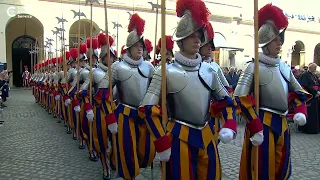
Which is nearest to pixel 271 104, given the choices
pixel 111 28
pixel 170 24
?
pixel 111 28

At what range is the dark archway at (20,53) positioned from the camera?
86.6 ft

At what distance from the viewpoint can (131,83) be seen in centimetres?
442

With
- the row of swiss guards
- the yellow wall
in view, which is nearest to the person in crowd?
the row of swiss guards

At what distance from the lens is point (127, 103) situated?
4387mm

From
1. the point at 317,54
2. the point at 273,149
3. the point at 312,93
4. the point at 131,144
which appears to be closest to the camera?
the point at 273,149

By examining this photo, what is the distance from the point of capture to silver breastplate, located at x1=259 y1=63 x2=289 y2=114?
11.6 feet

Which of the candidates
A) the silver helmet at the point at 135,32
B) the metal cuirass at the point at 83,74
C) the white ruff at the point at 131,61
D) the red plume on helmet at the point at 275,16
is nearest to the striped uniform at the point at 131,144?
the white ruff at the point at 131,61

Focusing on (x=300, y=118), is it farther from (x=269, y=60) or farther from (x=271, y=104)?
(x=269, y=60)

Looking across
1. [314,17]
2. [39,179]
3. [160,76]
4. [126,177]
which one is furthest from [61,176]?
[314,17]

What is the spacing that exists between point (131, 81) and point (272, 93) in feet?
5.67

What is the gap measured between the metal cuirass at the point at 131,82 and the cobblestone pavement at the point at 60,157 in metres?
1.37

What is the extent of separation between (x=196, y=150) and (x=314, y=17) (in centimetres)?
3923

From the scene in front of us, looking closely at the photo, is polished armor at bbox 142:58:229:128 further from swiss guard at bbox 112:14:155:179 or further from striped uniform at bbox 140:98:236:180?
swiss guard at bbox 112:14:155:179

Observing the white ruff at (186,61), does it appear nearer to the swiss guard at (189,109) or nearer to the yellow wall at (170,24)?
the swiss guard at (189,109)
